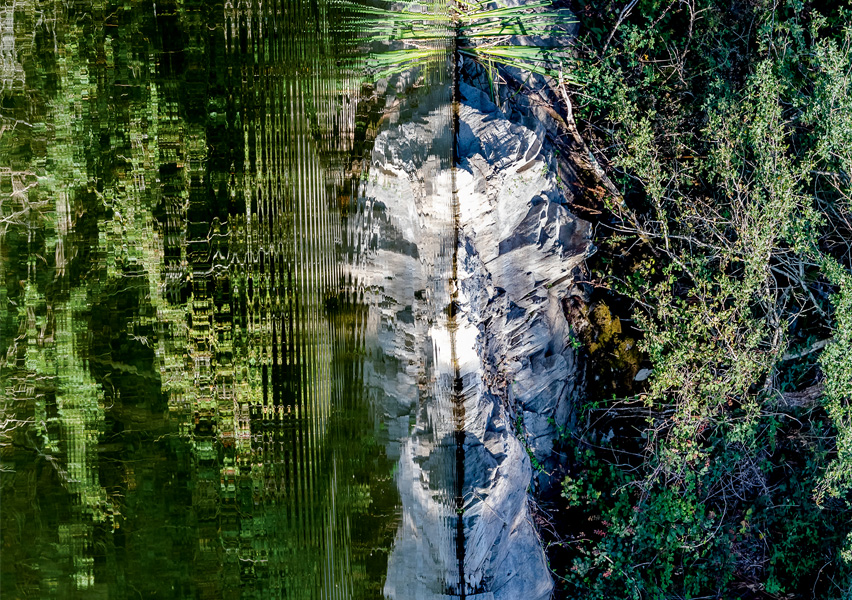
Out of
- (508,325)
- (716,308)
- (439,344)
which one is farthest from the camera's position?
(716,308)

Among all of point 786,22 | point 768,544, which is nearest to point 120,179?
point 786,22

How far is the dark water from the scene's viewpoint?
197cm

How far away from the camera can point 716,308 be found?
104 inches

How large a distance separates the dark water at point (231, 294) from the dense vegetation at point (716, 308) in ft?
3.54

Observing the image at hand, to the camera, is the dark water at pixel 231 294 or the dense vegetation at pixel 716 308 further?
the dense vegetation at pixel 716 308

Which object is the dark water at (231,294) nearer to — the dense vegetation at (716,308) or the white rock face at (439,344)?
the white rock face at (439,344)

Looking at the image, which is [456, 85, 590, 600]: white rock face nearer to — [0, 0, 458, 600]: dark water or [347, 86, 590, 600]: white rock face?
[347, 86, 590, 600]: white rock face

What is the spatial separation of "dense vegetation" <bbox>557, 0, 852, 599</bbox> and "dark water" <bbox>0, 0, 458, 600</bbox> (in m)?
1.08

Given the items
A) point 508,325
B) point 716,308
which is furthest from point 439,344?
point 716,308

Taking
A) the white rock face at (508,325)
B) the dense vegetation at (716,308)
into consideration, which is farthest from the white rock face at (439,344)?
the dense vegetation at (716,308)

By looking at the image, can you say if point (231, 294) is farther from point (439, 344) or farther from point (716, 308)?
point (716, 308)

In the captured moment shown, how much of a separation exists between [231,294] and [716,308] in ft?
6.66

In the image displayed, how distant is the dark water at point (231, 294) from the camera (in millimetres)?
1969

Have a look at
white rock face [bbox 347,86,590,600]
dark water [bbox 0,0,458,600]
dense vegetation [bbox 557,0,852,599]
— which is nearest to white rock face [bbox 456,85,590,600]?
white rock face [bbox 347,86,590,600]
